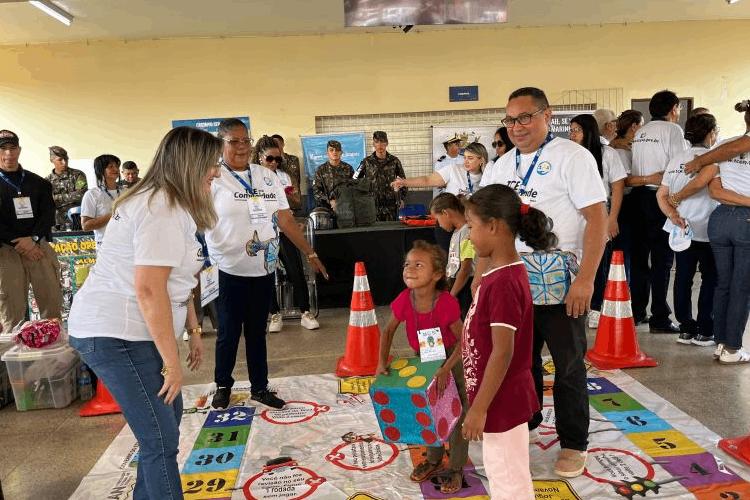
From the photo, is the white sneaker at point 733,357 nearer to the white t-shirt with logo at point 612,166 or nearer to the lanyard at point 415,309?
the white t-shirt with logo at point 612,166

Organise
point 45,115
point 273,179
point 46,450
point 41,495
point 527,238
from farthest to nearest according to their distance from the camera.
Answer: point 45,115, point 273,179, point 46,450, point 41,495, point 527,238

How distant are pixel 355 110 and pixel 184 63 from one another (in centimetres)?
298

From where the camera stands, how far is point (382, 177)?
760 centimetres

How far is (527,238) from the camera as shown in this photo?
6.29 ft

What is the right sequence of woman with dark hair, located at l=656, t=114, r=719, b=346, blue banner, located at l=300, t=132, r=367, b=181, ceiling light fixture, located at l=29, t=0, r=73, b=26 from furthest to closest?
blue banner, located at l=300, t=132, r=367, b=181
ceiling light fixture, located at l=29, t=0, r=73, b=26
woman with dark hair, located at l=656, t=114, r=719, b=346

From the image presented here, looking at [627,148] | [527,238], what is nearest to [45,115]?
[627,148]

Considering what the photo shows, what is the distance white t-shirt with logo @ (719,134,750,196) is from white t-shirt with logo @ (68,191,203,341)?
143 inches

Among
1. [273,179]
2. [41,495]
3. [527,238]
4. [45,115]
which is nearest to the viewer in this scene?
[527,238]

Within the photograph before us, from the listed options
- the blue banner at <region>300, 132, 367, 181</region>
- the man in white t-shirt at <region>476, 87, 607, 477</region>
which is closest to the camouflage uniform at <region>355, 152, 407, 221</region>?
the blue banner at <region>300, 132, 367, 181</region>

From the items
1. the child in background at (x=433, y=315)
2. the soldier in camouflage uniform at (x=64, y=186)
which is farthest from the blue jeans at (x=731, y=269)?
the soldier in camouflage uniform at (x=64, y=186)

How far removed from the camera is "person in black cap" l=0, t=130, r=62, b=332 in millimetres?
4660

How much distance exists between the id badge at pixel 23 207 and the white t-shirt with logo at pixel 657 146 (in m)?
5.44

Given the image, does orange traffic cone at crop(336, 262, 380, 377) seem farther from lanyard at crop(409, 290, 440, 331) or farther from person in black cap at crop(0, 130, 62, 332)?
person in black cap at crop(0, 130, 62, 332)

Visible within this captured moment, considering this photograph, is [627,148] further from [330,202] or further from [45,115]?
[45,115]
